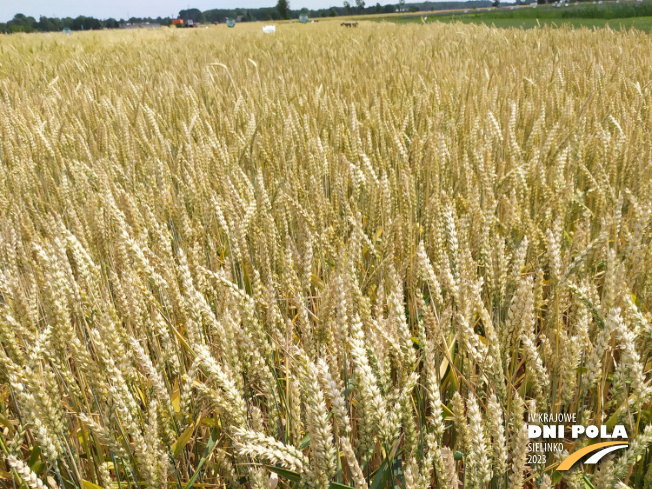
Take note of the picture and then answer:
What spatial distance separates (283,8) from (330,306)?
74.4 metres

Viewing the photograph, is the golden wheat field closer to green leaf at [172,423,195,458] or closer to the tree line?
green leaf at [172,423,195,458]

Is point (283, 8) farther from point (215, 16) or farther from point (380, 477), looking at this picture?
point (380, 477)

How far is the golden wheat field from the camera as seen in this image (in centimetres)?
60

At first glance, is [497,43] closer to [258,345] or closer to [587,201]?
[587,201]

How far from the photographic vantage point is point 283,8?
217 feet

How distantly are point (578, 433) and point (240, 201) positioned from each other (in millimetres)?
974

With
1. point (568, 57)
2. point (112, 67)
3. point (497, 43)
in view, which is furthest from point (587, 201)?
point (112, 67)

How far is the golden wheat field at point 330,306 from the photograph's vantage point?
0.60 meters

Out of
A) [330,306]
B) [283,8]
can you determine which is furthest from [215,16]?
[330,306]

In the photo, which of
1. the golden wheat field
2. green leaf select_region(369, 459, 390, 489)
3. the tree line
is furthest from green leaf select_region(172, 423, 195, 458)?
the tree line

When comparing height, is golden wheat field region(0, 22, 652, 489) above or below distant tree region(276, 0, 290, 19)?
below

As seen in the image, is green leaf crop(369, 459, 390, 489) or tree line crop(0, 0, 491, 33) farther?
tree line crop(0, 0, 491, 33)

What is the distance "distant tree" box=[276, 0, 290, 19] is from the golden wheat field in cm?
7186

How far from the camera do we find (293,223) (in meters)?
1.53
